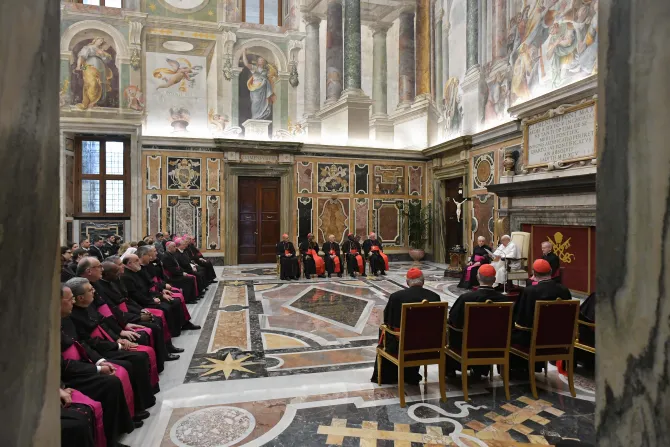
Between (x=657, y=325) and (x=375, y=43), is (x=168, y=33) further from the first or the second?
(x=657, y=325)

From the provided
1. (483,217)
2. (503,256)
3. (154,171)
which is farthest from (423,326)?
(154,171)

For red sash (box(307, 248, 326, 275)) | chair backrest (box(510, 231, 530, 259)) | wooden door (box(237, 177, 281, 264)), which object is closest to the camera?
chair backrest (box(510, 231, 530, 259))

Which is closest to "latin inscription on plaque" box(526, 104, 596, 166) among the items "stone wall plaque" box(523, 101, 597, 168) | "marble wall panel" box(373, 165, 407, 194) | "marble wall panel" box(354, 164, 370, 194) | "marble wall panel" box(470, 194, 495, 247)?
"stone wall plaque" box(523, 101, 597, 168)

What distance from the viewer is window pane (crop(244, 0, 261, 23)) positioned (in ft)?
45.7

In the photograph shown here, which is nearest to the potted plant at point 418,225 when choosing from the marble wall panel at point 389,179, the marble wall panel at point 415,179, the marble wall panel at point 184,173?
the marble wall panel at point 415,179

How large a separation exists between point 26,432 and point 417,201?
46.2 feet

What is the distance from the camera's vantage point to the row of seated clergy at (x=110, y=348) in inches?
106

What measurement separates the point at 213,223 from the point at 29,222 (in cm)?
1217

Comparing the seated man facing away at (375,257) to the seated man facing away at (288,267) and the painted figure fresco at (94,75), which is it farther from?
the painted figure fresco at (94,75)

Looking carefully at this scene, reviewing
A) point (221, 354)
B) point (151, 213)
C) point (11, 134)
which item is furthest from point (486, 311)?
point (151, 213)

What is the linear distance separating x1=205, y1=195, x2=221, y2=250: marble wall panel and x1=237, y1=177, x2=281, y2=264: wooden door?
0.67m

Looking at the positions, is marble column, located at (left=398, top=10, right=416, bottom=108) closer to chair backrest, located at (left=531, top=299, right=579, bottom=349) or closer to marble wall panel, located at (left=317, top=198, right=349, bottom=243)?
marble wall panel, located at (left=317, top=198, right=349, bottom=243)

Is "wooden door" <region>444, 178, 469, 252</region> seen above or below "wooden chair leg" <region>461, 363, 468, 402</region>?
above

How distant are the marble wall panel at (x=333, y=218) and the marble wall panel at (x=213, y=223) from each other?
328cm
